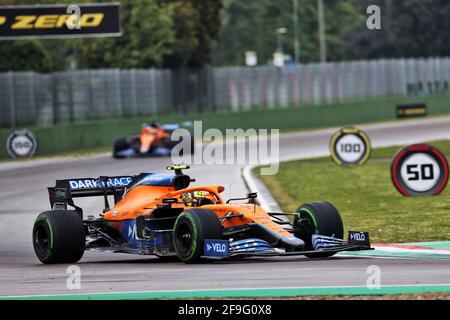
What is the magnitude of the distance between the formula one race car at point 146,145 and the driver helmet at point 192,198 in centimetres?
2261

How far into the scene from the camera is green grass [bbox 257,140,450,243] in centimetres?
1800

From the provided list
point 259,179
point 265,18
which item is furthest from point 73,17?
point 265,18

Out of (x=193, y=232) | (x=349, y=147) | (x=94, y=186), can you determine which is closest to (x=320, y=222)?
(x=193, y=232)

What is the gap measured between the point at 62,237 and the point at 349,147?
17353 millimetres

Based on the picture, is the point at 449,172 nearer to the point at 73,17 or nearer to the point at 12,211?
the point at 12,211

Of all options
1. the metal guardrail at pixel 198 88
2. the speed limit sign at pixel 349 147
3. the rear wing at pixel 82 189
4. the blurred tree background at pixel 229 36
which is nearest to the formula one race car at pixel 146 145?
the metal guardrail at pixel 198 88

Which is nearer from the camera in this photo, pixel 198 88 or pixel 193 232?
pixel 193 232

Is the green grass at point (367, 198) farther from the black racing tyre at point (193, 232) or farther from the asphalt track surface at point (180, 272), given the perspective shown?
the black racing tyre at point (193, 232)

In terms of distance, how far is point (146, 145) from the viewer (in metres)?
37.6

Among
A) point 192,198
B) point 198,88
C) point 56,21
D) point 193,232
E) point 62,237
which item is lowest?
point 62,237

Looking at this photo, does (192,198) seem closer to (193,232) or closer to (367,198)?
(193,232)

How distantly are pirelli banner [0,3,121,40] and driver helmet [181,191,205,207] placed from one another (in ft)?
86.3

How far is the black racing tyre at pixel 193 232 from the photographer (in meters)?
13.6

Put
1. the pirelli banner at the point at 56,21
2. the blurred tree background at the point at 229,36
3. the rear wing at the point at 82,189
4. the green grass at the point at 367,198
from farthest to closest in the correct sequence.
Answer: the blurred tree background at the point at 229,36 → the pirelli banner at the point at 56,21 → the green grass at the point at 367,198 → the rear wing at the point at 82,189
